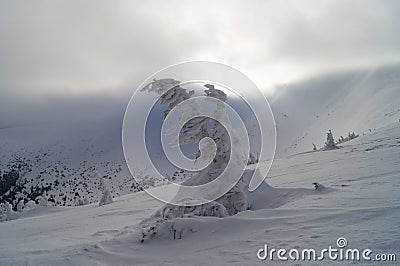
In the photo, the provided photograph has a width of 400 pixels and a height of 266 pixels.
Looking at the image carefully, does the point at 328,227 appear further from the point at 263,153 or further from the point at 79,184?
the point at 79,184

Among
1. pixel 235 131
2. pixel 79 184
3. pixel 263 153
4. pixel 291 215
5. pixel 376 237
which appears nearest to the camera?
pixel 376 237

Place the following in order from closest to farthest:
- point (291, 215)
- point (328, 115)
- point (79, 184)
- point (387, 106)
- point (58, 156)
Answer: point (291, 215), point (387, 106), point (328, 115), point (79, 184), point (58, 156)

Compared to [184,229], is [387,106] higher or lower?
higher

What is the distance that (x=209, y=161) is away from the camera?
10.8 meters

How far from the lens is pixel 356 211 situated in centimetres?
682

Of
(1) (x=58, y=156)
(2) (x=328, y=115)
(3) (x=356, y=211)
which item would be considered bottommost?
(3) (x=356, y=211)

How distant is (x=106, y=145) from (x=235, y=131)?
10434 cm

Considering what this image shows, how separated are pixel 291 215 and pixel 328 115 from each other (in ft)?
205

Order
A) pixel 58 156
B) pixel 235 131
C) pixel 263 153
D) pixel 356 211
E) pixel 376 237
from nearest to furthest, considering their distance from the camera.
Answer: pixel 376 237 → pixel 356 211 → pixel 235 131 → pixel 263 153 → pixel 58 156

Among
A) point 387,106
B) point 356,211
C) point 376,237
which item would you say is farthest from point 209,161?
point 387,106

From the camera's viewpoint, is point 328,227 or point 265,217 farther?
point 265,217

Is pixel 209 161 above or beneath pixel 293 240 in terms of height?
above

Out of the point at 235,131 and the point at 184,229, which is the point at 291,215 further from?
the point at 235,131

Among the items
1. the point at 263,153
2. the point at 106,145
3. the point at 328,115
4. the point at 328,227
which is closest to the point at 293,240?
the point at 328,227
